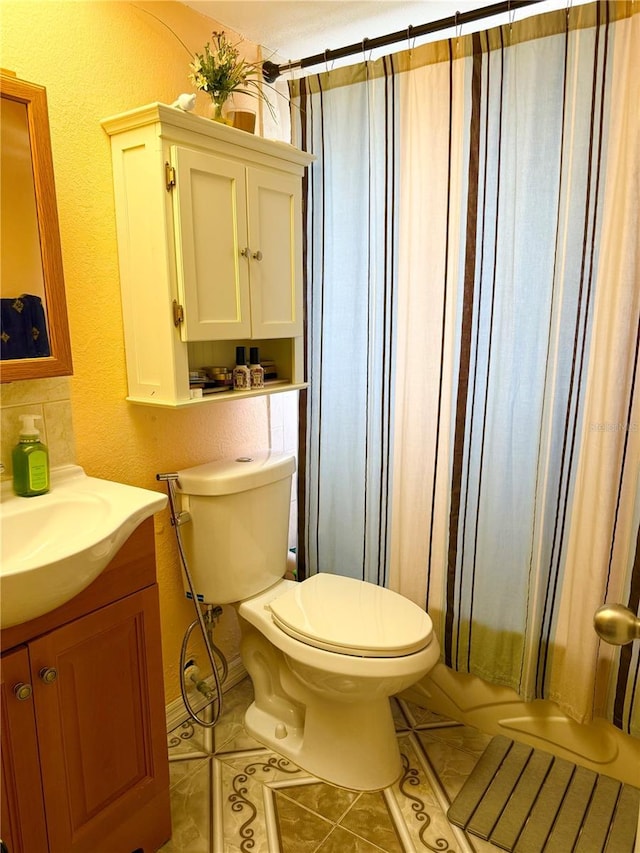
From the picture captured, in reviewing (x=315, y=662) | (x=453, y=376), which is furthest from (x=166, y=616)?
(x=453, y=376)

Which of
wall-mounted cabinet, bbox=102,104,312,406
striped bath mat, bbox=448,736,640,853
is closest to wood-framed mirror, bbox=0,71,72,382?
wall-mounted cabinet, bbox=102,104,312,406

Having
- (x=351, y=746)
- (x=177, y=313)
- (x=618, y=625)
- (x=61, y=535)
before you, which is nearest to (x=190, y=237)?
(x=177, y=313)

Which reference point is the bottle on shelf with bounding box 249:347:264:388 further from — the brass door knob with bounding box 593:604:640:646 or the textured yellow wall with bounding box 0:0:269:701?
the brass door knob with bounding box 593:604:640:646

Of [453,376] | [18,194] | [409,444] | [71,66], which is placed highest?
[71,66]

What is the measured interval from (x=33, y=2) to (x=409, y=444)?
1452 millimetres

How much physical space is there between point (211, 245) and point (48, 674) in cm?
106

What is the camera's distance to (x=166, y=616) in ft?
6.11

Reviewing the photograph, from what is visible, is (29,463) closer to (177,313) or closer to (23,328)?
(23,328)

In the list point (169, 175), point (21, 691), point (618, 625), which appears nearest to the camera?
point (618, 625)

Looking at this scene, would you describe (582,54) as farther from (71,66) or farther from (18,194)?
(18,194)

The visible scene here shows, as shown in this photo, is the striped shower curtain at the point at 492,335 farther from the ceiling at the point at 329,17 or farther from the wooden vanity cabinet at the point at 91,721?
the wooden vanity cabinet at the point at 91,721

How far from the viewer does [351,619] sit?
5.41 feet

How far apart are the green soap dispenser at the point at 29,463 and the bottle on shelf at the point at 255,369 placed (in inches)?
25.1

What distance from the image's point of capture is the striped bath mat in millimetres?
1521
